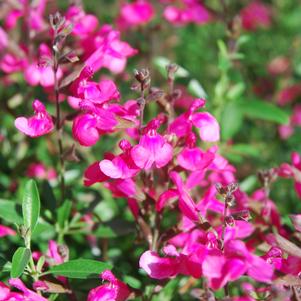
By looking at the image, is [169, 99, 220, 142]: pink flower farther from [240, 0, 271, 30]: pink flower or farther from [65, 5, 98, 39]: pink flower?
[240, 0, 271, 30]: pink flower

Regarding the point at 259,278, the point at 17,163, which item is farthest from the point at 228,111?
the point at 259,278

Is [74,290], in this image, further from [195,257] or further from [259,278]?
[259,278]

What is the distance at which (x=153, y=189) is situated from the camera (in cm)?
147

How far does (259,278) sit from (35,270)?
520mm

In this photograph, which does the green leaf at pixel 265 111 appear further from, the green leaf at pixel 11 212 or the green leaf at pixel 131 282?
the green leaf at pixel 11 212

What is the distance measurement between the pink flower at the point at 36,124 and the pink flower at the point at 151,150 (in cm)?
26

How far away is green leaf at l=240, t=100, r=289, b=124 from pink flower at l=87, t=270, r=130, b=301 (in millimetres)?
1038

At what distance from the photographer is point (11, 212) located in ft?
4.97

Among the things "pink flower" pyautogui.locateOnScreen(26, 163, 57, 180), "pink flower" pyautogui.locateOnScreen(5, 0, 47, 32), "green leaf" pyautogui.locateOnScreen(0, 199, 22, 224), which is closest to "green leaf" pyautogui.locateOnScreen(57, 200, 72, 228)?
"green leaf" pyautogui.locateOnScreen(0, 199, 22, 224)

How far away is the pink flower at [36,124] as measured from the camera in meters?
1.38

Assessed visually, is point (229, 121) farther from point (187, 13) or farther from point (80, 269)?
point (80, 269)

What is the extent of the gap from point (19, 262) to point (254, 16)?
2663 mm

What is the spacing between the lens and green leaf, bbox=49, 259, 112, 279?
1274mm

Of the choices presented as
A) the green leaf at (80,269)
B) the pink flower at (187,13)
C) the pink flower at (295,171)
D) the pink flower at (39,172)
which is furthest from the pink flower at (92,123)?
the pink flower at (187,13)
